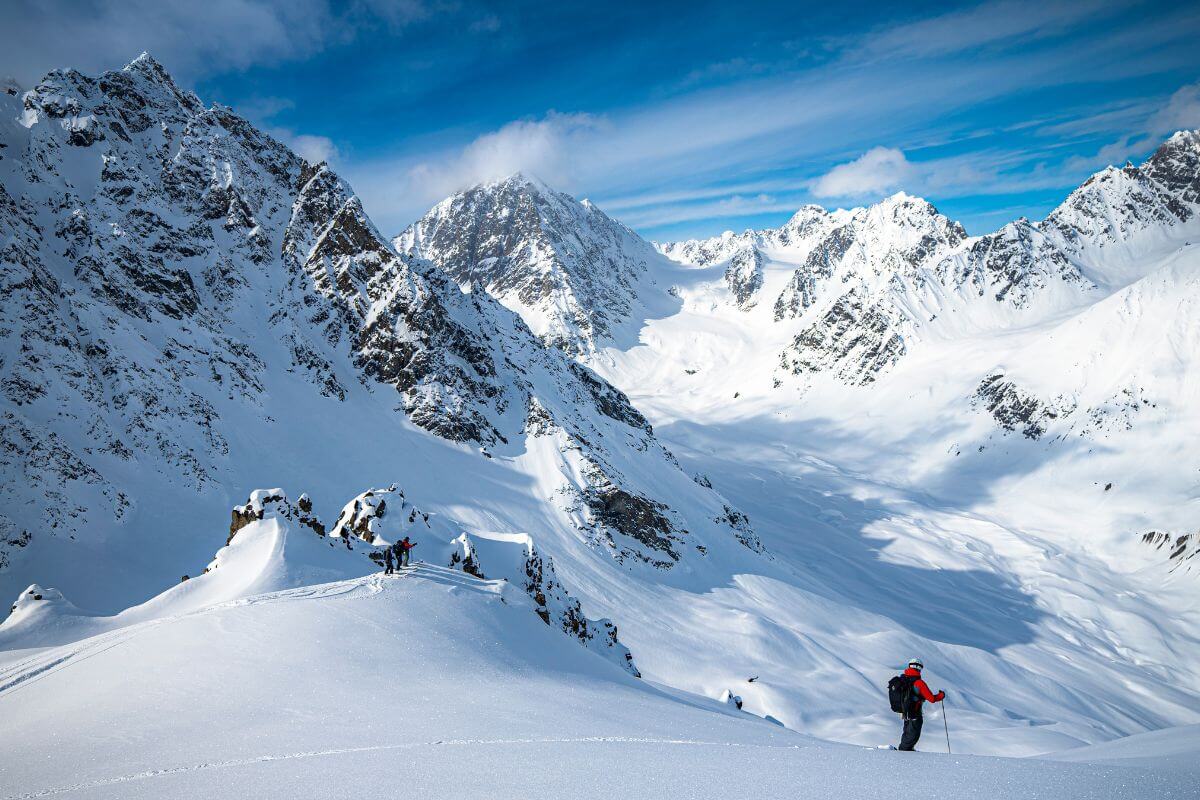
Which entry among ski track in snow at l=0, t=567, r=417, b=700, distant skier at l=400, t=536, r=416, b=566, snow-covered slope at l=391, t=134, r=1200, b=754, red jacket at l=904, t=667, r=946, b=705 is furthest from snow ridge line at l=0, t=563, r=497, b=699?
snow-covered slope at l=391, t=134, r=1200, b=754

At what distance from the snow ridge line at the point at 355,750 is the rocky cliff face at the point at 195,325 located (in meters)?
35.3

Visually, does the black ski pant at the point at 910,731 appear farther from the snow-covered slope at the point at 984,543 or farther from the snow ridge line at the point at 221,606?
the snow-covered slope at the point at 984,543

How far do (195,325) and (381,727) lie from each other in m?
65.3

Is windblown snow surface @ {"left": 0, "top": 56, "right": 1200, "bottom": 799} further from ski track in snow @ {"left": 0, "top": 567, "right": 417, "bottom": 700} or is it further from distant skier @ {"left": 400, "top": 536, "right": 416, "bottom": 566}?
distant skier @ {"left": 400, "top": 536, "right": 416, "bottom": 566}

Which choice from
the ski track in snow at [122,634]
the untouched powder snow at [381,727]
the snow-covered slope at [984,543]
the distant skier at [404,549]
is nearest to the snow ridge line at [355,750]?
the untouched powder snow at [381,727]

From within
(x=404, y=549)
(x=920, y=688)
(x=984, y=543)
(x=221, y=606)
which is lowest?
(x=221, y=606)

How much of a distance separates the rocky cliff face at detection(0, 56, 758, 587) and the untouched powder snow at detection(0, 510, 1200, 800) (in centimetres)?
2929

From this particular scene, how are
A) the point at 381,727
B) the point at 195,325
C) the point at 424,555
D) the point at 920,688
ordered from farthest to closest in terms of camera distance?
the point at 195,325, the point at 424,555, the point at 920,688, the point at 381,727

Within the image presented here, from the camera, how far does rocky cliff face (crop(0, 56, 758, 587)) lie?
1629 inches

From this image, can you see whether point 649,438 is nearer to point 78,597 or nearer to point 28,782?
point 78,597

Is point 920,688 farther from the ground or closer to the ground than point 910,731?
farther from the ground

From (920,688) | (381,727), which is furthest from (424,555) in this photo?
(920,688)

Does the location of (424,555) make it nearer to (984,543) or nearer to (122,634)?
(122,634)

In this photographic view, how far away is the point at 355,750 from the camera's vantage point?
9.02 meters
